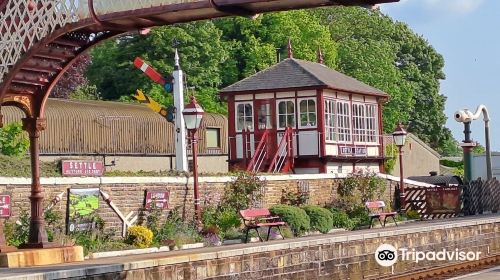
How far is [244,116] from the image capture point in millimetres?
36688

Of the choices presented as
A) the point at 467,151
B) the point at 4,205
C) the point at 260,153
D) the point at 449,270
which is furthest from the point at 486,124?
the point at 4,205

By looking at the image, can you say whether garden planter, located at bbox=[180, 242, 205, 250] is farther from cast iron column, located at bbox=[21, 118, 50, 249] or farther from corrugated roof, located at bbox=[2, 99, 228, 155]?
corrugated roof, located at bbox=[2, 99, 228, 155]

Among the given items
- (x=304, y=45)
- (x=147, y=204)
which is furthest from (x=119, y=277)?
(x=304, y=45)

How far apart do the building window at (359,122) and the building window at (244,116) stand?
3.80m

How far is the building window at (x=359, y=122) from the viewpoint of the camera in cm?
3767

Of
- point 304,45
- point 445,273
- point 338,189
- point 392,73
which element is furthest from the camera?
point 392,73

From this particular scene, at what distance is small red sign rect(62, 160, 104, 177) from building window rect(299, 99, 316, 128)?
44.0 feet

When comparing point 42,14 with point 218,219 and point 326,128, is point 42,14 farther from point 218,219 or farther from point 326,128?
point 326,128

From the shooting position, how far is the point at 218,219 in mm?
25250

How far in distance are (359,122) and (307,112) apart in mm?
3441

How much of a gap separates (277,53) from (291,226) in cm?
3293

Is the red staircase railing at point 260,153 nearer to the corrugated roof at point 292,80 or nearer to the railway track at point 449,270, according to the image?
the corrugated roof at point 292,80

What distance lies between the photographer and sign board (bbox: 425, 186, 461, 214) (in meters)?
34.8

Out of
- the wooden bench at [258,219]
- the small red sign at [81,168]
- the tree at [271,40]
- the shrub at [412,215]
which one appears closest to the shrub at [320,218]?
the wooden bench at [258,219]
